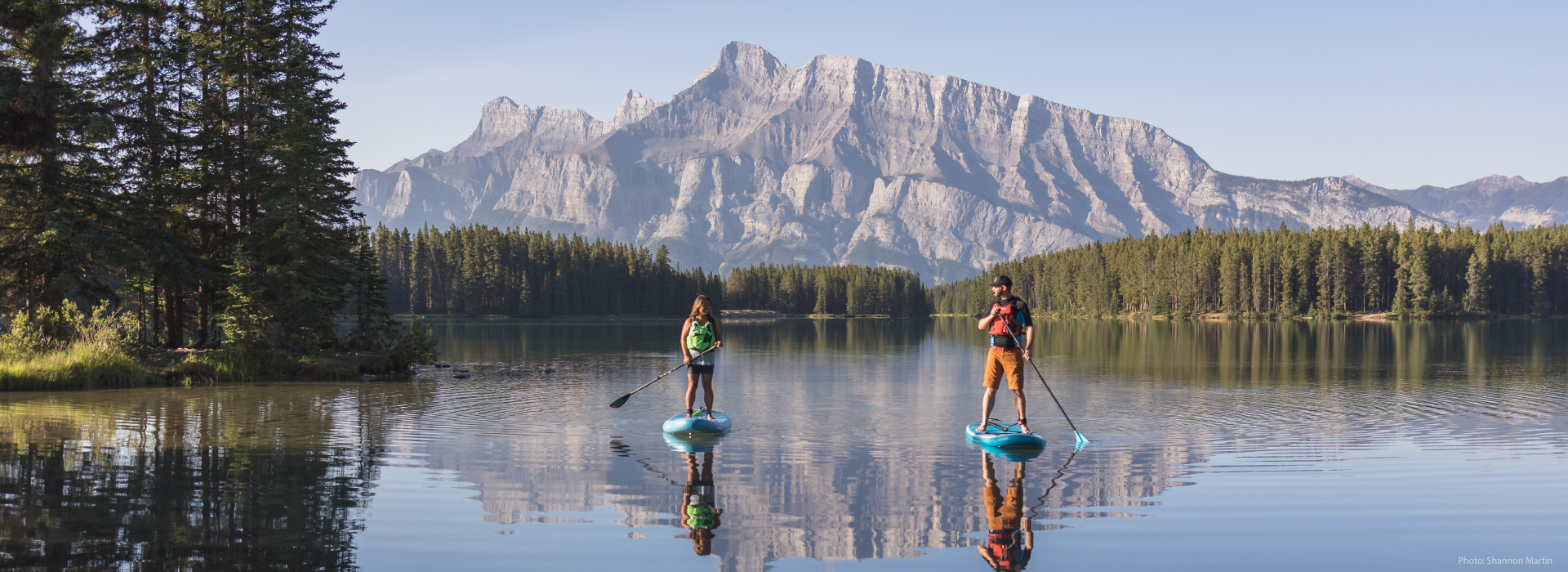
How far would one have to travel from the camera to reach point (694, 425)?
70.6 feet

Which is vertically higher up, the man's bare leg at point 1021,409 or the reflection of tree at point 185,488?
the man's bare leg at point 1021,409

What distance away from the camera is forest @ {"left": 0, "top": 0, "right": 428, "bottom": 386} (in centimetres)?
3092

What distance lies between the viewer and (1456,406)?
2825 centimetres

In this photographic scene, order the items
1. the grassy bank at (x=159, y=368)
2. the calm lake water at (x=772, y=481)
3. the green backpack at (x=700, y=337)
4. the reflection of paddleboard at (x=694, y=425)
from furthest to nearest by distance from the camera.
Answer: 1. the grassy bank at (x=159, y=368)
2. the green backpack at (x=700, y=337)
3. the reflection of paddleboard at (x=694, y=425)
4. the calm lake water at (x=772, y=481)

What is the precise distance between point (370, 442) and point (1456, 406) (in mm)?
29848

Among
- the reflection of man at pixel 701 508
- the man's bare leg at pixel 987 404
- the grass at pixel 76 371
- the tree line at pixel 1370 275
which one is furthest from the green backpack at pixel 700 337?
the tree line at pixel 1370 275

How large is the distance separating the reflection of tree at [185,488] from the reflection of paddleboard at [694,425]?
A: 20.2 feet

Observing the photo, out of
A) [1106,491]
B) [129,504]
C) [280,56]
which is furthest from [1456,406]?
[280,56]

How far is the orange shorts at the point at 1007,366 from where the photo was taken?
64.4 ft

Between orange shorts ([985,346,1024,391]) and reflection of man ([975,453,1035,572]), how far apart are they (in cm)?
374

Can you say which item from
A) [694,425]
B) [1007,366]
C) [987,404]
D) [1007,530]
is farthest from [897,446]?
[1007,530]

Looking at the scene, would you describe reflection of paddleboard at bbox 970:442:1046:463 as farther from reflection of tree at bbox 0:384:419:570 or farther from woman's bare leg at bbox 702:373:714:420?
reflection of tree at bbox 0:384:419:570

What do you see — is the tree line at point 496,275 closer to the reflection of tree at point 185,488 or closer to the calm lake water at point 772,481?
the calm lake water at point 772,481

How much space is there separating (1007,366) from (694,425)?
705 cm
